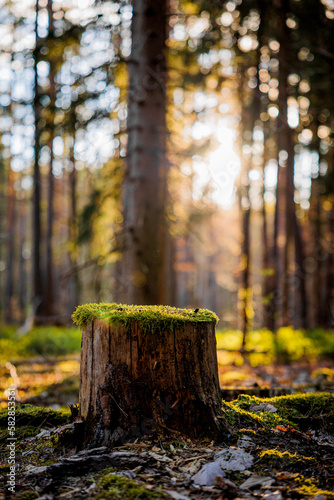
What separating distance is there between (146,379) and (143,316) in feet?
1.50

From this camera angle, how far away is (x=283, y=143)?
40.7 feet

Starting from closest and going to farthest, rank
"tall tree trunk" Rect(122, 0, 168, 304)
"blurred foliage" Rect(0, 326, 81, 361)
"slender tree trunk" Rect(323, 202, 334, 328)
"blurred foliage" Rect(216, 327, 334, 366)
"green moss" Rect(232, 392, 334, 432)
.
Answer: "green moss" Rect(232, 392, 334, 432) → "tall tree trunk" Rect(122, 0, 168, 304) → "blurred foliage" Rect(216, 327, 334, 366) → "blurred foliage" Rect(0, 326, 81, 361) → "slender tree trunk" Rect(323, 202, 334, 328)

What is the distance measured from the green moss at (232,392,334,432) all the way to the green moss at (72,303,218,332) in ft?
3.06

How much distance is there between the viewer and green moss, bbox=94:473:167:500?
2.11 metres

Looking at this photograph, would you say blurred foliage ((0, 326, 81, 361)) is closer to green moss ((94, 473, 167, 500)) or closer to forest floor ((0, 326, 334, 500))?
forest floor ((0, 326, 334, 500))

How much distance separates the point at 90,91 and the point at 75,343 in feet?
28.0

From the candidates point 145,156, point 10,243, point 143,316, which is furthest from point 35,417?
point 10,243

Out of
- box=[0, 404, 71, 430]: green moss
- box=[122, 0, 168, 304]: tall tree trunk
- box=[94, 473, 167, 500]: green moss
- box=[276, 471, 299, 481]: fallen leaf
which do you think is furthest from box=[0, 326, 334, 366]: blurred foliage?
box=[94, 473, 167, 500]: green moss

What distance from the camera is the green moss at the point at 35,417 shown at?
3.44m

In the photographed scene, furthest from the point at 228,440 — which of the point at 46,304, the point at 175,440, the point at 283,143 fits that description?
the point at 46,304

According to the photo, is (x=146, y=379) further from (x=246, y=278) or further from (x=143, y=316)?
(x=246, y=278)

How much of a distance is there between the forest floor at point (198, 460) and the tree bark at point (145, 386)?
0.13 meters

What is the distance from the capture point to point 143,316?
2852 mm

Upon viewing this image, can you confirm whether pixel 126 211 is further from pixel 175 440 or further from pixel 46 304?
pixel 46 304
